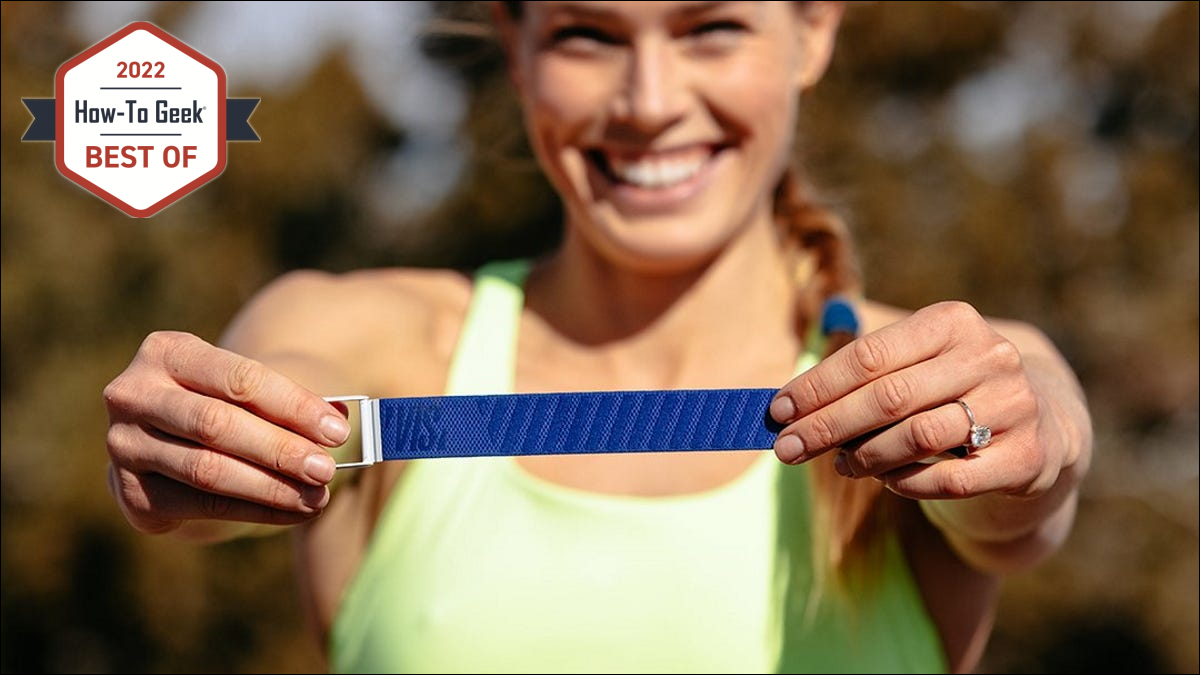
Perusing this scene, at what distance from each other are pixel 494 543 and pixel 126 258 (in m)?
9.48

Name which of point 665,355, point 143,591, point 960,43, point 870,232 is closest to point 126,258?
point 143,591

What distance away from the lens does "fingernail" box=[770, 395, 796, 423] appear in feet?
5.45

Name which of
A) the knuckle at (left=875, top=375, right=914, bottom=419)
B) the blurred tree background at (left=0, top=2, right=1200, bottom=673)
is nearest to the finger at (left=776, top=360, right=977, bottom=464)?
the knuckle at (left=875, top=375, right=914, bottom=419)

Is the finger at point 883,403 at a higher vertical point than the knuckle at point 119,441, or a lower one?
higher

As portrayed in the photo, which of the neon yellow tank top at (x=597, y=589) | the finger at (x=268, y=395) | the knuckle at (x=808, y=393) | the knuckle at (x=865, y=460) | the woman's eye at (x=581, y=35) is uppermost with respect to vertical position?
the woman's eye at (x=581, y=35)

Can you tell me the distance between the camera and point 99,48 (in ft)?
9.38

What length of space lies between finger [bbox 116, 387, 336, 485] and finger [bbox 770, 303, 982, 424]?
1.73 feet

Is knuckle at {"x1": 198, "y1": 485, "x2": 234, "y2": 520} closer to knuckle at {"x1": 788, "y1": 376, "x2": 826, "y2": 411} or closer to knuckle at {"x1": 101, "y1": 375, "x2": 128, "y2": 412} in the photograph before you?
knuckle at {"x1": 101, "y1": 375, "x2": 128, "y2": 412}

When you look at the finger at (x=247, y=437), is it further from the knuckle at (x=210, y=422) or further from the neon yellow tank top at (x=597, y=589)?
the neon yellow tank top at (x=597, y=589)

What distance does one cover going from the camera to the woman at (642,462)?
214 cm

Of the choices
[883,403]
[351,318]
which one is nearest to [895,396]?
[883,403]

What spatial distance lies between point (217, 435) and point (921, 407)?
2.46 ft

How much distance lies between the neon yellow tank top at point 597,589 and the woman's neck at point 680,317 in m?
0.27

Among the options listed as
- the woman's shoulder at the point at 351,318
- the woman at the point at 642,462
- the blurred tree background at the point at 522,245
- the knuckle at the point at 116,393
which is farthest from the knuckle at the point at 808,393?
the blurred tree background at the point at 522,245
